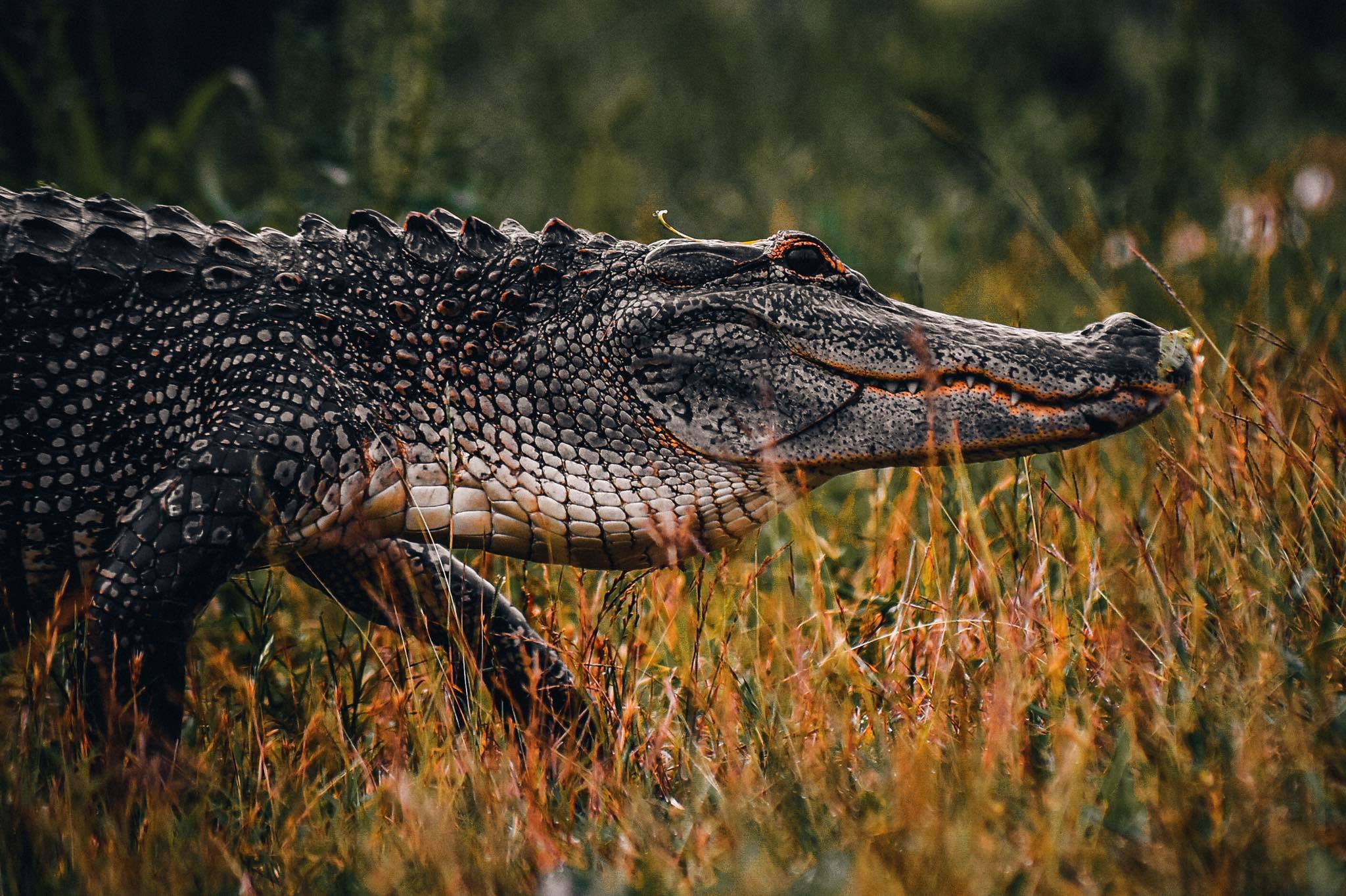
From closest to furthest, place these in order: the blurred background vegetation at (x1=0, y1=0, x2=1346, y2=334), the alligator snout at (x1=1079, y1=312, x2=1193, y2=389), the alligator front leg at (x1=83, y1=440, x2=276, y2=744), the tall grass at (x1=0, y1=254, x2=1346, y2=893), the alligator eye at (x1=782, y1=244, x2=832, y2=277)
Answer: the tall grass at (x1=0, y1=254, x2=1346, y2=893)
the alligator front leg at (x1=83, y1=440, x2=276, y2=744)
the alligator snout at (x1=1079, y1=312, x2=1193, y2=389)
the alligator eye at (x1=782, y1=244, x2=832, y2=277)
the blurred background vegetation at (x1=0, y1=0, x2=1346, y2=334)

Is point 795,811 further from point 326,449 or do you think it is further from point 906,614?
point 326,449

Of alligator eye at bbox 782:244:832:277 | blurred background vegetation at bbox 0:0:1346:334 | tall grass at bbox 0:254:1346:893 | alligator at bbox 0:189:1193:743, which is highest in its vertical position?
blurred background vegetation at bbox 0:0:1346:334

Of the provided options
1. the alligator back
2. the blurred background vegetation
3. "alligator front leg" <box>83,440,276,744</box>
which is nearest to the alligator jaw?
the blurred background vegetation

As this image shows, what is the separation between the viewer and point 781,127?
337 inches

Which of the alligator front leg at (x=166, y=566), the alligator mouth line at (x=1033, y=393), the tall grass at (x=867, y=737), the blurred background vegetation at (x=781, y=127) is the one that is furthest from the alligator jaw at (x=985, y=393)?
the alligator front leg at (x=166, y=566)

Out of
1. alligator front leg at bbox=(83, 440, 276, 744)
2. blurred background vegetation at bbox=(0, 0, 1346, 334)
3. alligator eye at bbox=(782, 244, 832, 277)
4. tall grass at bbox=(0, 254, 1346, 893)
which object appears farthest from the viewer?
blurred background vegetation at bbox=(0, 0, 1346, 334)

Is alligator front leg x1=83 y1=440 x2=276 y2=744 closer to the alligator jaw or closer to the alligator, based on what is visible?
→ the alligator

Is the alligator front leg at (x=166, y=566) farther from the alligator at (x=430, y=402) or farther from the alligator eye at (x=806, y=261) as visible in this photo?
the alligator eye at (x=806, y=261)

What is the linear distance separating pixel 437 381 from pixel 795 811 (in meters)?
1.17

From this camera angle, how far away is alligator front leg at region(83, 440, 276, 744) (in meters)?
2.18

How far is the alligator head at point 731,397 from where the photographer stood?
8.01 feet

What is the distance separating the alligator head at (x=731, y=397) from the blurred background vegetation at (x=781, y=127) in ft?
1.61

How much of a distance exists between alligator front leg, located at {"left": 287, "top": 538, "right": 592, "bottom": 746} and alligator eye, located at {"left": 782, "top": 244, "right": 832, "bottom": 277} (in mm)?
1001

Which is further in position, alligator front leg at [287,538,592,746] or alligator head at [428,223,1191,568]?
alligator front leg at [287,538,592,746]
